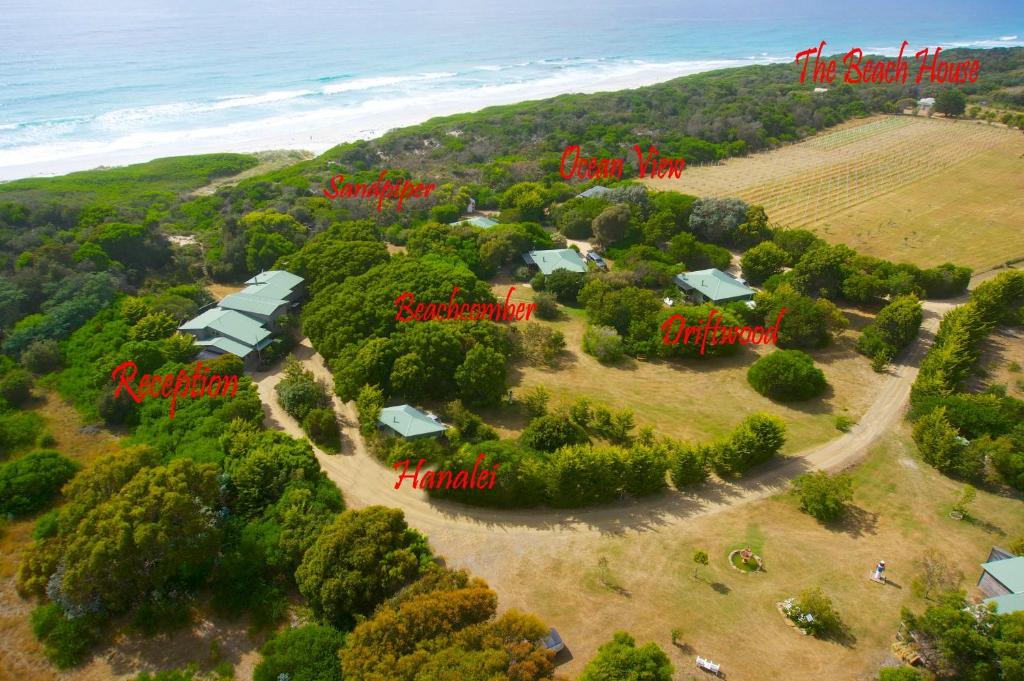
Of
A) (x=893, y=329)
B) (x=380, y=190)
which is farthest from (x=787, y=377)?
(x=380, y=190)

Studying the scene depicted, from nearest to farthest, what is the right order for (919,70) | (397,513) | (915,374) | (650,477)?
(397,513) → (650,477) → (915,374) → (919,70)

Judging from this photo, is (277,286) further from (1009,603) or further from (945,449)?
(1009,603)

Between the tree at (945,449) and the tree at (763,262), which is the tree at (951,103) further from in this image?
the tree at (945,449)

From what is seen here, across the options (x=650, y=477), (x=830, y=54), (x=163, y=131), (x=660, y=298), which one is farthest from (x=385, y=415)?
(x=830, y=54)

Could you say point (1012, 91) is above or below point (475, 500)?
above

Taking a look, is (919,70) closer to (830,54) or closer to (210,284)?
(830,54)

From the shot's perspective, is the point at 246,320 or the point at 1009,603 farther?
the point at 246,320

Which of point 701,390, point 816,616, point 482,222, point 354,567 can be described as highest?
point 482,222
